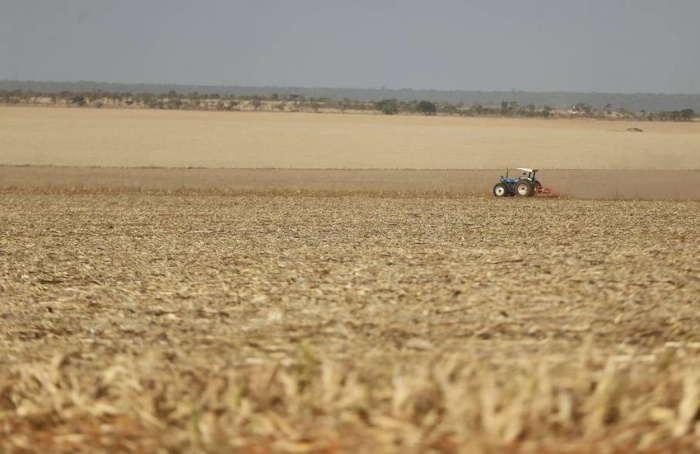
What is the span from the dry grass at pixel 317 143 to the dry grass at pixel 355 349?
49.2 m

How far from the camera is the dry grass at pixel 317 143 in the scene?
2596 inches

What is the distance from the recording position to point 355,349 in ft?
23.5

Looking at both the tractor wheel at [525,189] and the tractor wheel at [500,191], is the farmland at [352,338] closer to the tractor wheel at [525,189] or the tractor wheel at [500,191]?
the tractor wheel at [525,189]

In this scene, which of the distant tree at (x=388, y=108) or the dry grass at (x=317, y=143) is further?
the distant tree at (x=388, y=108)

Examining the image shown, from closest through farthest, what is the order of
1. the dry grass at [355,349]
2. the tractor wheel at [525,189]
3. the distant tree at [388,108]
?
the dry grass at [355,349] → the tractor wheel at [525,189] → the distant tree at [388,108]

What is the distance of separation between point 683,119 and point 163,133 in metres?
102

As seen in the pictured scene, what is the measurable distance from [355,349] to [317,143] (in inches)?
3217

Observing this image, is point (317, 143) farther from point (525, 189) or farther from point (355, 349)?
point (355, 349)

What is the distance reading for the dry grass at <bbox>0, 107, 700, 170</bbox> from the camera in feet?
216

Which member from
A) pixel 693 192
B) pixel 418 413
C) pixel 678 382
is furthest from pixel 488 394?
pixel 693 192

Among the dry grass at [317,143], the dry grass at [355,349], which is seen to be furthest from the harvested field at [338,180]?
the dry grass at [355,349]

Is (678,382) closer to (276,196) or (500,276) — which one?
(500,276)

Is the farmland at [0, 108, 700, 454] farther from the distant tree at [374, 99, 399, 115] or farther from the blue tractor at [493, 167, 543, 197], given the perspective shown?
the distant tree at [374, 99, 399, 115]

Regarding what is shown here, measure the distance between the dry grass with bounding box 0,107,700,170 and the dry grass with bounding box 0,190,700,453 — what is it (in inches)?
1938
